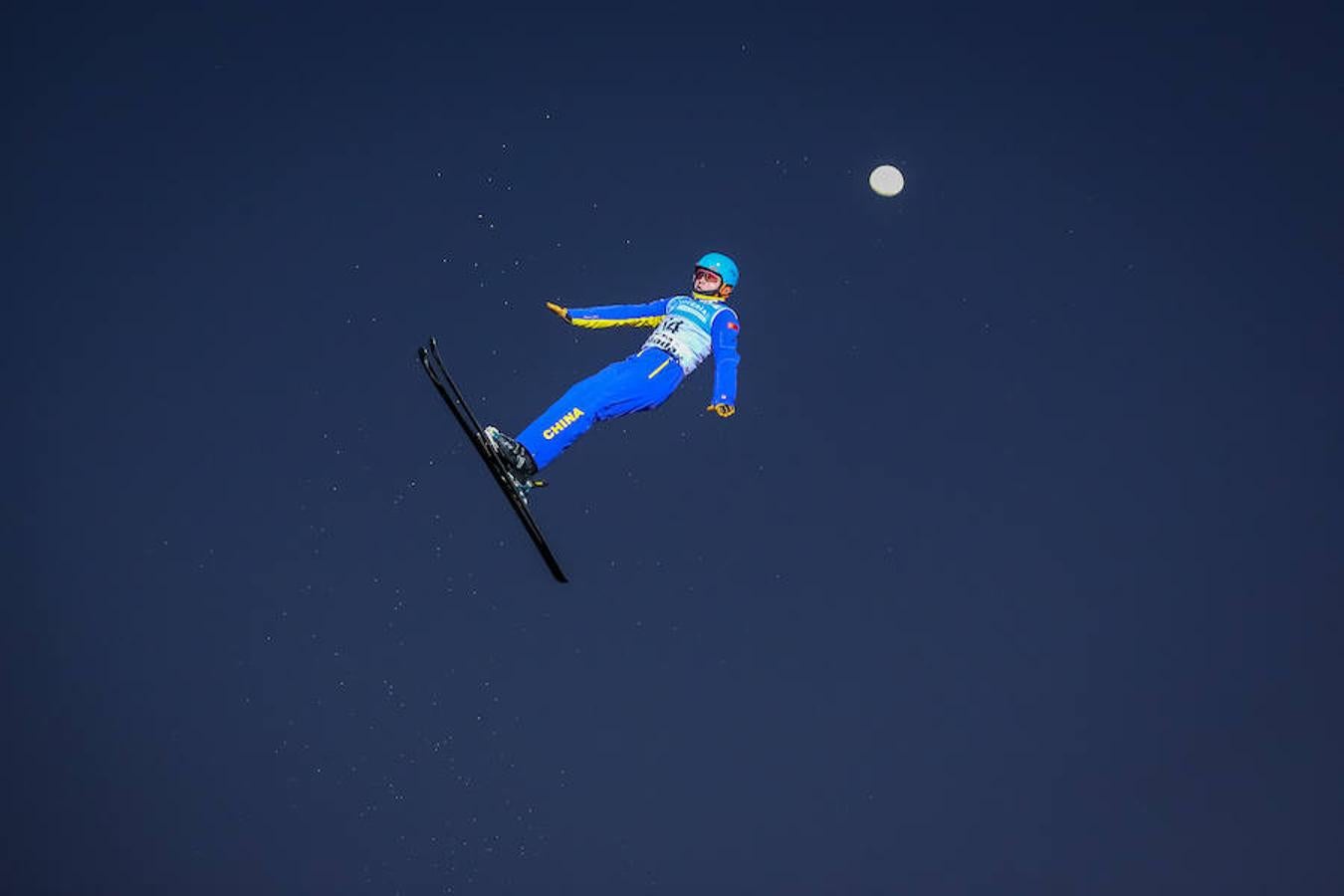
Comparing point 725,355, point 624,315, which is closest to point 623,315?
point 624,315

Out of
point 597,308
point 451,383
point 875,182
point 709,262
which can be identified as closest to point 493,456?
point 451,383

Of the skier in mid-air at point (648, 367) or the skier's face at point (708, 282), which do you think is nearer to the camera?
the skier in mid-air at point (648, 367)

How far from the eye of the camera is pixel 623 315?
6250 mm

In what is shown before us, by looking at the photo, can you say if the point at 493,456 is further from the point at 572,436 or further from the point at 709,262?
the point at 709,262

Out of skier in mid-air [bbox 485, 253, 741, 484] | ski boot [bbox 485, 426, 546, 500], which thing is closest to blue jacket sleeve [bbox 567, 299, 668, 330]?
skier in mid-air [bbox 485, 253, 741, 484]

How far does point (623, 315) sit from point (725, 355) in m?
0.69

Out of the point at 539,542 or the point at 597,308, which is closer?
the point at 539,542

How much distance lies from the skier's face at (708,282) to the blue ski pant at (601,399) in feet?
1.29

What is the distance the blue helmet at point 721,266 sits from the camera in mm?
6172

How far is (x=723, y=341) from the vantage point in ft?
19.3

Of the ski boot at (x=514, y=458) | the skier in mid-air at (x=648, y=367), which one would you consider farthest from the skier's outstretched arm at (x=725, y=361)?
the ski boot at (x=514, y=458)

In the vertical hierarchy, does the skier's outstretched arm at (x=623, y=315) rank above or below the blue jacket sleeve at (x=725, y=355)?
above

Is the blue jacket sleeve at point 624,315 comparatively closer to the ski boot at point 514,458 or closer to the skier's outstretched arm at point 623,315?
the skier's outstretched arm at point 623,315

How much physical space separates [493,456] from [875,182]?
3852mm
